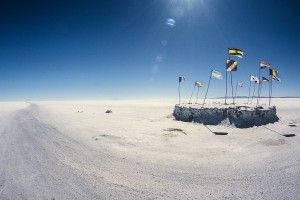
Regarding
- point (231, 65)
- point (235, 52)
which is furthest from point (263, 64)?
point (231, 65)

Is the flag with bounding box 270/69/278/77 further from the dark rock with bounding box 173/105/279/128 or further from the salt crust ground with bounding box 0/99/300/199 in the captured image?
the salt crust ground with bounding box 0/99/300/199

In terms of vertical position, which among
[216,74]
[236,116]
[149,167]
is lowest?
[149,167]

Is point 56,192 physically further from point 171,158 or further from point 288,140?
point 288,140

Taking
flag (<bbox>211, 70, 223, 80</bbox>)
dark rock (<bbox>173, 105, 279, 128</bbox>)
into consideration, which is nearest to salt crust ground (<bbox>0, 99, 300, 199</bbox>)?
dark rock (<bbox>173, 105, 279, 128</bbox>)

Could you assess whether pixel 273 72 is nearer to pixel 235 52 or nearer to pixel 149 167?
pixel 235 52

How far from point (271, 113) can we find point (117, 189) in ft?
53.9

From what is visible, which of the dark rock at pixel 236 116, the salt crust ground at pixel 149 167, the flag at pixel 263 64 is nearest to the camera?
the salt crust ground at pixel 149 167

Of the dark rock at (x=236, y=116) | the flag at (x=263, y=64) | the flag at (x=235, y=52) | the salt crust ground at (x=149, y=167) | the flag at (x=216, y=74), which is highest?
the flag at (x=235, y=52)

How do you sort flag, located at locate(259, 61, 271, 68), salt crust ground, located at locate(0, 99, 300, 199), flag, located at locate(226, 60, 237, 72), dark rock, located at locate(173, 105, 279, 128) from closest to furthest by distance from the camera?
salt crust ground, located at locate(0, 99, 300, 199), dark rock, located at locate(173, 105, 279, 128), flag, located at locate(226, 60, 237, 72), flag, located at locate(259, 61, 271, 68)

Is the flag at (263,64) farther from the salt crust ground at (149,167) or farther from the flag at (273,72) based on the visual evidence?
the salt crust ground at (149,167)

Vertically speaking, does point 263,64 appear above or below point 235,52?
below

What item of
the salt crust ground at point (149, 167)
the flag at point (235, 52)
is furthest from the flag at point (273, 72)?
the salt crust ground at point (149, 167)

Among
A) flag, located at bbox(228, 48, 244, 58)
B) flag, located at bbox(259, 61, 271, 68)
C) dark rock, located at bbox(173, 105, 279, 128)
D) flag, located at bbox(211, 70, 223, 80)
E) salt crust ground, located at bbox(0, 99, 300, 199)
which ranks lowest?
salt crust ground, located at bbox(0, 99, 300, 199)

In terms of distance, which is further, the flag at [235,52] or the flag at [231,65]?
the flag at [235,52]
